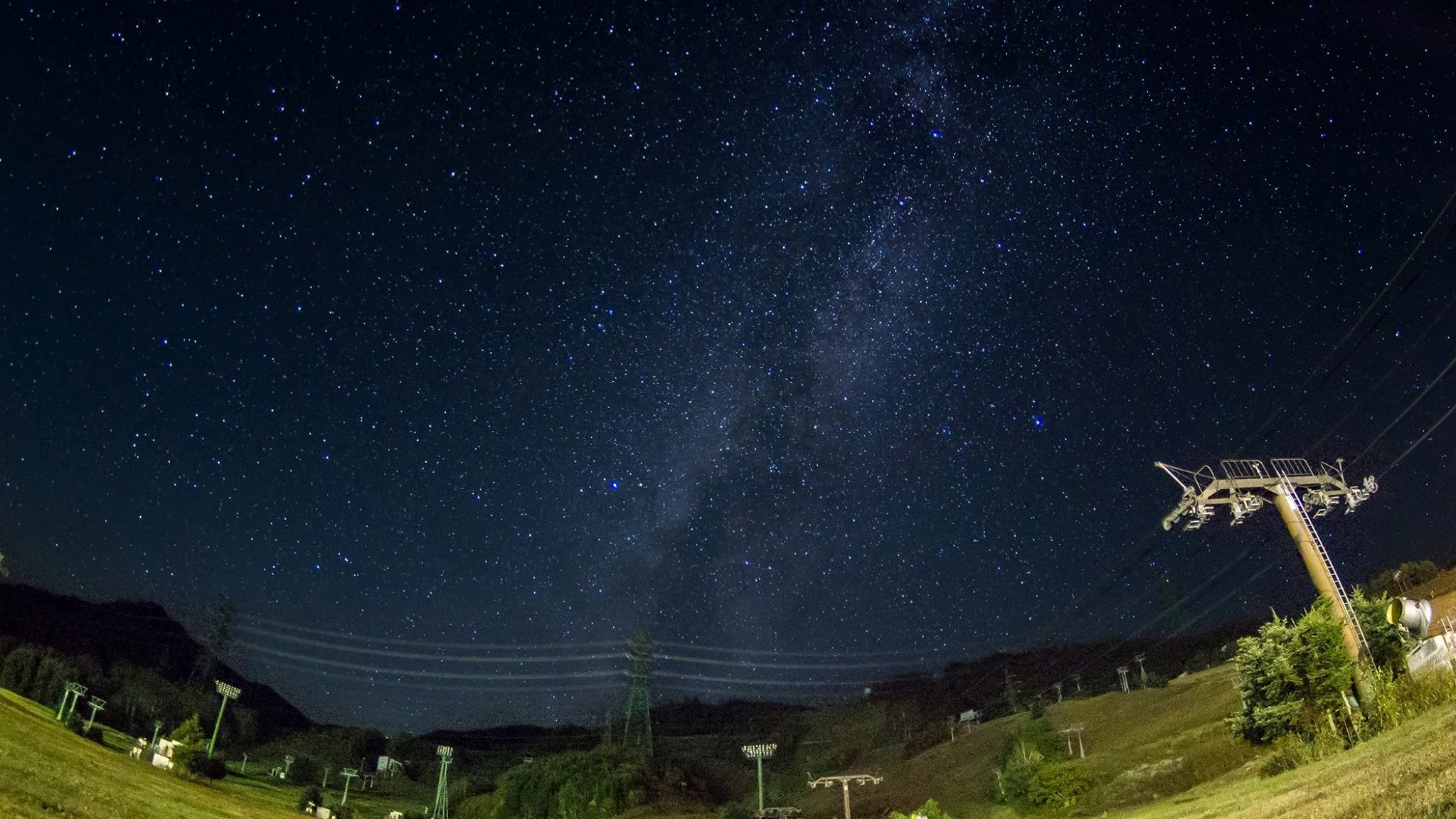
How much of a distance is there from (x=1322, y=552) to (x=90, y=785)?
190 ft

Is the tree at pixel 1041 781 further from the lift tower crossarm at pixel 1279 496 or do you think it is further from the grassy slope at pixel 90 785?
the grassy slope at pixel 90 785

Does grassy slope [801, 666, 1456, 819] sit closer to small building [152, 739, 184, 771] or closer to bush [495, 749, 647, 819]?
bush [495, 749, 647, 819]

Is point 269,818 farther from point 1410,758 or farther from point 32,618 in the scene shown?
point 32,618

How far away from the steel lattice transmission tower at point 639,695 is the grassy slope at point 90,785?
4018cm

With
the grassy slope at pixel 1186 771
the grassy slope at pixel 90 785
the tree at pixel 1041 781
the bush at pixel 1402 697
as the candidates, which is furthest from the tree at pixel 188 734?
the bush at pixel 1402 697

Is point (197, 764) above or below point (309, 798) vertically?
above

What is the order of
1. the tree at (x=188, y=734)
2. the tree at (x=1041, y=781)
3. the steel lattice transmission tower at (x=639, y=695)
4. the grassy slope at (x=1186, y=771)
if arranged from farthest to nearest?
the steel lattice transmission tower at (x=639, y=695), the tree at (x=188, y=734), the tree at (x=1041, y=781), the grassy slope at (x=1186, y=771)

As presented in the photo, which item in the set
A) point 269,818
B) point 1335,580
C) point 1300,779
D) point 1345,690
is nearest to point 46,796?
point 269,818

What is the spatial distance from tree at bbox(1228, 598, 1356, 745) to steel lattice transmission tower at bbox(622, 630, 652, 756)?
82.7 m

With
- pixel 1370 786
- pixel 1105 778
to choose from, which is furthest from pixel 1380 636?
pixel 1105 778

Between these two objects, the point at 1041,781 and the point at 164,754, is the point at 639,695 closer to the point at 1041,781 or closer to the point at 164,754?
the point at 164,754

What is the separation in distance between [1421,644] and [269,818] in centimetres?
6417

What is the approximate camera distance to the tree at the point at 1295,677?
26172 millimetres

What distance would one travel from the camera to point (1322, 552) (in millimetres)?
30484
